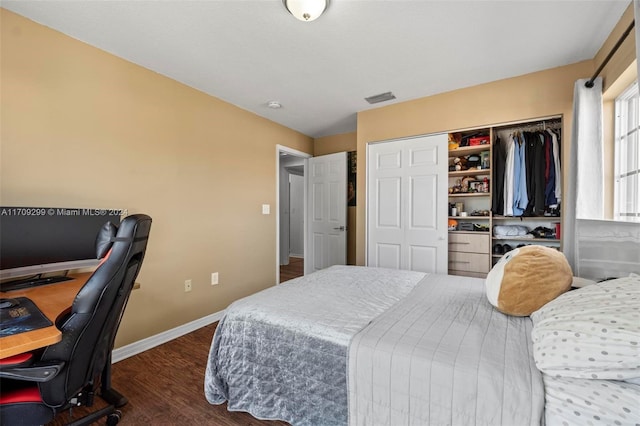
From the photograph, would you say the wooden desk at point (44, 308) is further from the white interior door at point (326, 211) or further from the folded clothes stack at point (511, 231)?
the folded clothes stack at point (511, 231)

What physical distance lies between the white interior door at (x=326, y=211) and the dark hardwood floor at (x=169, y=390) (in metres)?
2.25

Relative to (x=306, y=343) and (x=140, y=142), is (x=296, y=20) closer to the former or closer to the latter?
(x=140, y=142)

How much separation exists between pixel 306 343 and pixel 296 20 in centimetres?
202

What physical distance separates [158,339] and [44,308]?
4.50 feet

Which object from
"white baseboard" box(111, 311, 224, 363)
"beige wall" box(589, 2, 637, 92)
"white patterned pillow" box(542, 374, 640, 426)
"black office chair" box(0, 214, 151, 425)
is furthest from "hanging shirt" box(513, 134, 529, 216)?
"white baseboard" box(111, 311, 224, 363)

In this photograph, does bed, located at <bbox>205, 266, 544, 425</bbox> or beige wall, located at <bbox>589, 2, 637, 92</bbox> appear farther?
beige wall, located at <bbox>589, 2, 637, 92</bbox>

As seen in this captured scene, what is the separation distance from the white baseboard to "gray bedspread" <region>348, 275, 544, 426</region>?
2071mm

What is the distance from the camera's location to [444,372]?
3.32ft

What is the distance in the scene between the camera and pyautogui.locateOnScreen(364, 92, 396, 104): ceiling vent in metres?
3.04

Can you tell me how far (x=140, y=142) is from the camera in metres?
2.43

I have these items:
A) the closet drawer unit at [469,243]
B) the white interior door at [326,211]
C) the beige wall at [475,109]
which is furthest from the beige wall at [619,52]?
the white interior door at [326,211]

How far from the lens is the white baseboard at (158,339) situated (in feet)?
7.36

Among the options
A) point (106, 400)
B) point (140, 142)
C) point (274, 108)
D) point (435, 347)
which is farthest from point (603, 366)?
point (274, 108)

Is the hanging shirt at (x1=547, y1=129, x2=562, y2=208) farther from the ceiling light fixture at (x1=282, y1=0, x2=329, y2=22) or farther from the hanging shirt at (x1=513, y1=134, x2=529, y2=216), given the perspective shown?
the ceiling light fixture at (x1=282, y1=0, x2=329, y2=22)
